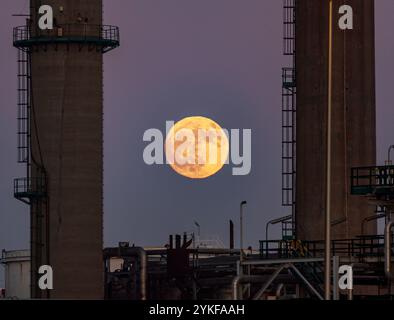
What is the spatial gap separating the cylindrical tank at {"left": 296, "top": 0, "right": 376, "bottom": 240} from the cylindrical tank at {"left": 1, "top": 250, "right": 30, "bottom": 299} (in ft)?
149

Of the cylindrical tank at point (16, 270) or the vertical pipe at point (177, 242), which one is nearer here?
the vertical pipe at point (177, 242)

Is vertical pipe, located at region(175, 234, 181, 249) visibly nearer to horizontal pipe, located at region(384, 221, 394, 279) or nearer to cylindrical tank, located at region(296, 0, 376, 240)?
cylindrical tank, located at region(296, 0, 376, 240)

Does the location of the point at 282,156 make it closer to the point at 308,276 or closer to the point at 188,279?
the point at 188,279

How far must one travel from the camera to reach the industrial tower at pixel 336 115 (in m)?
92.0

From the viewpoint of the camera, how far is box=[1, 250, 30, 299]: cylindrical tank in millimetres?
134475

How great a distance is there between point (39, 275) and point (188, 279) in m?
10.1

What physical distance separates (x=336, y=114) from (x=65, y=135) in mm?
17797

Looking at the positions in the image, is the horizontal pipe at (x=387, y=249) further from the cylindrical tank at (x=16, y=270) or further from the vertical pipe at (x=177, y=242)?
the cylindrical tank at (x=16, y=270)

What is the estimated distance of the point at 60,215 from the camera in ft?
328

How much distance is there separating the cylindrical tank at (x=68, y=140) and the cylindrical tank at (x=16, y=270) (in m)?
33.4

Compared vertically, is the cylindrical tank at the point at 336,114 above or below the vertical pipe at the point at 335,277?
above

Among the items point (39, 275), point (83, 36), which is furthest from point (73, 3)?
point (39, 275)

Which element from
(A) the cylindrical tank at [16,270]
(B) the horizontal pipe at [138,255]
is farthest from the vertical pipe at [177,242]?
(A) the cylindrical tank at [16,270]

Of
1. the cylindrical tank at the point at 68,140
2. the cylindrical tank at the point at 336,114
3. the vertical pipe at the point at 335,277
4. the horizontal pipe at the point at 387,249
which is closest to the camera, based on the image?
the vertical pipe at the point at 335,277
